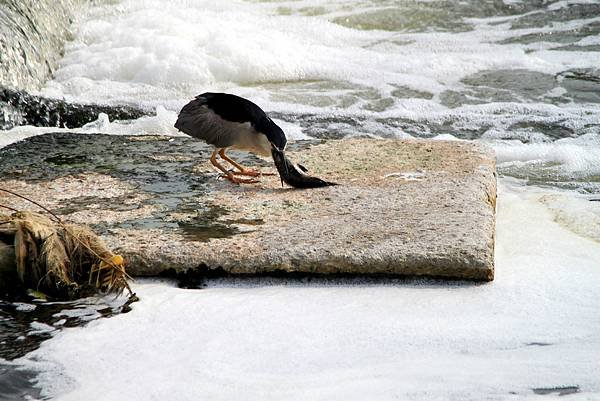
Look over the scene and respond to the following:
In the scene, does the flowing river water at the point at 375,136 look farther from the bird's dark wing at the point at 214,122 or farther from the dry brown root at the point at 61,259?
the bird's dark wing at the point at 214,122

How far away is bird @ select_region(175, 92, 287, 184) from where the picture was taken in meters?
4.52

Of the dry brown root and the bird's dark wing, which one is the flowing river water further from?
the bird's dark wing

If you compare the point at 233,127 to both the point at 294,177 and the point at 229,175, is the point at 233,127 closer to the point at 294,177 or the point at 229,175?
the point at 229,175

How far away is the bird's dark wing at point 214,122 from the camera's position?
179 inches

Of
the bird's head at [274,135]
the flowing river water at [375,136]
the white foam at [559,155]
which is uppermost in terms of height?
the bird's head at [274,135]

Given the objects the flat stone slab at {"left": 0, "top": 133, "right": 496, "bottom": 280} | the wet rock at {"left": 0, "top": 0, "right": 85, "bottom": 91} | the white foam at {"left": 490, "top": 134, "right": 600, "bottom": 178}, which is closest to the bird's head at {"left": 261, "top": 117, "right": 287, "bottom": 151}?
the flat stone slab at {"left": 0, "top": 133, "right": 496, "bottom": 280}

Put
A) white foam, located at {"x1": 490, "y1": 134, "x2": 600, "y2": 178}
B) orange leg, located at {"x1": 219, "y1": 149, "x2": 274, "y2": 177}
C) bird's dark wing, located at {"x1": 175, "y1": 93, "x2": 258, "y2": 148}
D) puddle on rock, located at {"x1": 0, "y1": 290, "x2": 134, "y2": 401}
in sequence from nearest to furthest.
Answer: puddle on rock, located at {"x1": 0, "y1": 290, "x2": 134, "y2": 401}, bird's dark wing, located at {"x1": 175, "y1": 93, "x2": 258, "y2": 148}, orange leg, located at {"x1": 219, "y1": 149, "x2": 274, "y2": 177}, white foam, located at {"x1": 490, "y1": 134, "x2": 600, "y2": 178}

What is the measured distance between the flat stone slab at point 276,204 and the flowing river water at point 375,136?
120 millimetres

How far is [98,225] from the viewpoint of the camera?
12.6 feet

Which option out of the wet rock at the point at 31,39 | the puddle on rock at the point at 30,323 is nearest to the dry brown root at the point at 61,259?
the puddle on rock at the point at 30,323

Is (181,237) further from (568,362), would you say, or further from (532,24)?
(532,24)

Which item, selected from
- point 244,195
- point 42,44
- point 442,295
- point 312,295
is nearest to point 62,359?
point 312,295

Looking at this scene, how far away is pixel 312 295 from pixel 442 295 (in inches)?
18.6

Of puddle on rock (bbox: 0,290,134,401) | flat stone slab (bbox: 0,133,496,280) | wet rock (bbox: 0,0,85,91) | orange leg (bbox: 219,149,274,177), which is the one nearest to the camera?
puddle on rock (bbox: 0,290,134,401)
